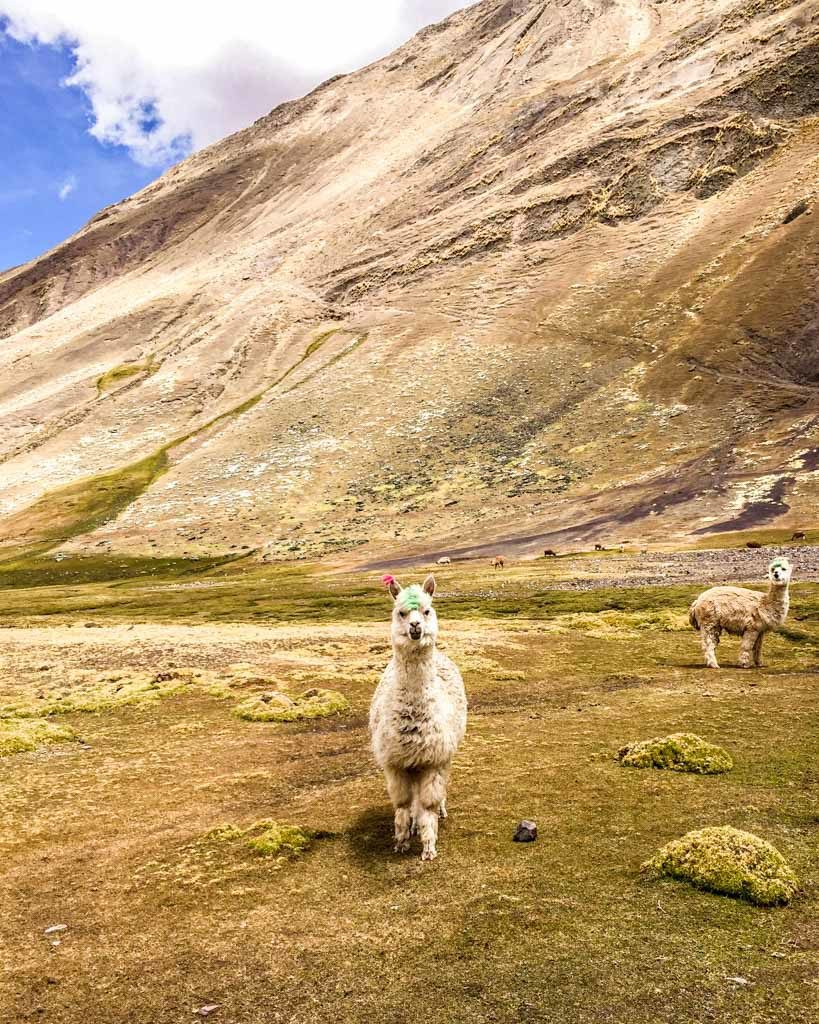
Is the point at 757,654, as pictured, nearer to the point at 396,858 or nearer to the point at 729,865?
the point at 729,865

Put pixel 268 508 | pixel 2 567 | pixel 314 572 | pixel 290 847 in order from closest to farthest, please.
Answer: pixel 290 847 → pixel 314 572 → pixel 2 567 → pixel 268 508

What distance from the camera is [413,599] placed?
40.8 ft

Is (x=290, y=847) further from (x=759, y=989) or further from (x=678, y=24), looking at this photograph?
(x=678, y=24)

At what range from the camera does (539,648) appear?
34125 mm

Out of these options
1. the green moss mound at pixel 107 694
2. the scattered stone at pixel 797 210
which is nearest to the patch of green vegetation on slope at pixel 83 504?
the green moss mound at pixel 107 694

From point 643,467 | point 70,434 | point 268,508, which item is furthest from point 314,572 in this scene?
point 70,434

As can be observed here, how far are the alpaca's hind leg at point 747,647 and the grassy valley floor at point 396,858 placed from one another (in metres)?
0.68

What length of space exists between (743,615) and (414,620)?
18.4 metres

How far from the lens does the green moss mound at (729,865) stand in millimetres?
9656

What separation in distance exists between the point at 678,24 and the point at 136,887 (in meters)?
240

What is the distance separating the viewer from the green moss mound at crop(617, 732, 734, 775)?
589 inches

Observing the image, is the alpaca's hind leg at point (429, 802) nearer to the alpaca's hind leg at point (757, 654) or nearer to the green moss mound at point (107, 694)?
the green moss mound at point (107, 694)

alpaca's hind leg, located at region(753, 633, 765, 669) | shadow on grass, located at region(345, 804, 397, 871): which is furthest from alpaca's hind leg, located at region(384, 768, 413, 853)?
alpaca's hind leg, located at region(753, 633, 765, 669)

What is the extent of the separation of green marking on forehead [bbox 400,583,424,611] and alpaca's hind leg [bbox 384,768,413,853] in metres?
2.87
